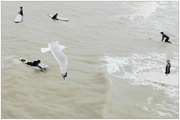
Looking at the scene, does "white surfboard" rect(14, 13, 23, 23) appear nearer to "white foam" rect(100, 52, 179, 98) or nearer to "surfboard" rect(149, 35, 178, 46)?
"white foam" rect(100, 52, 179, 98)

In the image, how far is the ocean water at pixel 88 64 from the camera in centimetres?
1088

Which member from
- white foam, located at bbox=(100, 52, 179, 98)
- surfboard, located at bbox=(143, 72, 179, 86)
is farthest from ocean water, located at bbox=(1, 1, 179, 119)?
surfboard, located at bbox=(143, 72, 179, 86)

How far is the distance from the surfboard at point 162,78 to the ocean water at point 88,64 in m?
0.29

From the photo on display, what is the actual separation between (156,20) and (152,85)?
1254 centimetres

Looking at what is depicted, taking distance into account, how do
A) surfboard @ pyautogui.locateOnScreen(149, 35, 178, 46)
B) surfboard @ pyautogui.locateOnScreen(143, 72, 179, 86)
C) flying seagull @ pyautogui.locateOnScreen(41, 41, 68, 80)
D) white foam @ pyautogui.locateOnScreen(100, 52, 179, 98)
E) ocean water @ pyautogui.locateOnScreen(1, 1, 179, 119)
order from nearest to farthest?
flying seagull @ pyautogui.locateOnScreen(41, 41, 68, 80)
ocean water @ pyautogui.locateOnScreen(1, 1, 179, 119)
white foam @ pyautogui.locateOnScreen(100, 52, 179, 98)
surfboard @ pyautogui.locateOnScreen(143, 72, 179, 86)
surfboard @ pyautogui.locateOnScreen(149, 35, 178, 46)

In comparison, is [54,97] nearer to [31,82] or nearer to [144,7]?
[31,82]

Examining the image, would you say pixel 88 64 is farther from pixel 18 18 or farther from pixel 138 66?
pixel 18 18

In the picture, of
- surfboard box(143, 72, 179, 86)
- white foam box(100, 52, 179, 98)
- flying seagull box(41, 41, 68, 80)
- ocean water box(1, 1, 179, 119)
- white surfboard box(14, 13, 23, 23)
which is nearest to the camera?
flying seagull box(41, 41, 68, 80)

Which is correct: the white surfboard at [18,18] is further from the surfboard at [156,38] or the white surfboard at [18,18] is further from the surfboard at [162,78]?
the surfboard at [162,78]

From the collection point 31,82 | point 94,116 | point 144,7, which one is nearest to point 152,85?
point 94,116

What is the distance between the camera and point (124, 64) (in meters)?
15.4

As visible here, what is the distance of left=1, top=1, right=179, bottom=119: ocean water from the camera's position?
10.9 m

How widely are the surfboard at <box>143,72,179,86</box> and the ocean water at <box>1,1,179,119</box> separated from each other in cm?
29

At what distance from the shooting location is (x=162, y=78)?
14148 mm
